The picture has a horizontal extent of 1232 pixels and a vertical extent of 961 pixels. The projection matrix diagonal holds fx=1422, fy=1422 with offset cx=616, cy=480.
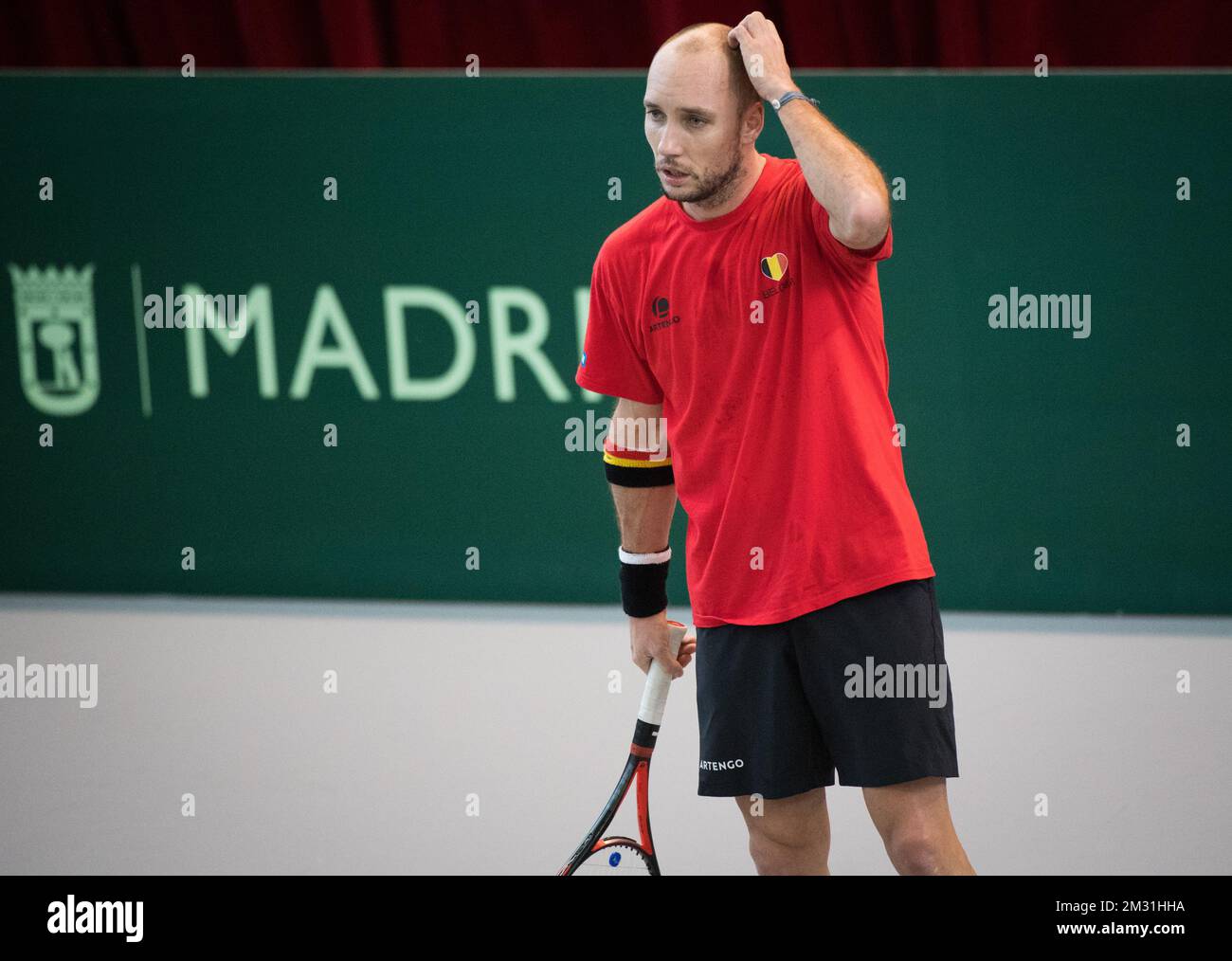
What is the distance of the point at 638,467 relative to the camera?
2594mm

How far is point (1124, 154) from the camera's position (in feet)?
17.7

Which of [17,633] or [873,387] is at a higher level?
[873,387]

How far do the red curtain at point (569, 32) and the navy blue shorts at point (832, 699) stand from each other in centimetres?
466

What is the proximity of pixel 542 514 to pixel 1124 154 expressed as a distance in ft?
8.68

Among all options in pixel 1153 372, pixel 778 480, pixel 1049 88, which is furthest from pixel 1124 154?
pixel 778 480

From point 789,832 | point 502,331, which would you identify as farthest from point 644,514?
point 502,331

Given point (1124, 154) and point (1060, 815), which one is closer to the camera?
point (1060, 815)

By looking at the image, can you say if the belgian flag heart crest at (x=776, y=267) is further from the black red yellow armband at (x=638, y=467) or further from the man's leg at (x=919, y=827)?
the man's leg at (x=919, y=827)

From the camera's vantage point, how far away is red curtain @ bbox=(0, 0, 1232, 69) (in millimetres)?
6527

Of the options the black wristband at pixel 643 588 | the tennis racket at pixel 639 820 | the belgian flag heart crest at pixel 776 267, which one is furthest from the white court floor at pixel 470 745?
the belgian flag heart crest at pixel 776 267

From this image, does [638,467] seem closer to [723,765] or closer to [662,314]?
[662,314]

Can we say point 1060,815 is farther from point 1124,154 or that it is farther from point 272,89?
point 272,89

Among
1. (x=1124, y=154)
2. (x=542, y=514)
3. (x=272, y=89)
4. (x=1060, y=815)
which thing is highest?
(x=272, y=89)
